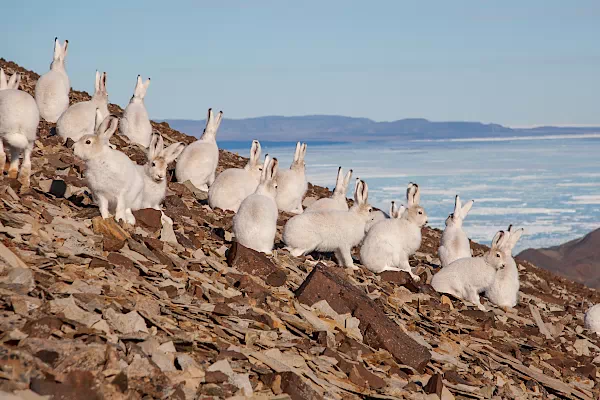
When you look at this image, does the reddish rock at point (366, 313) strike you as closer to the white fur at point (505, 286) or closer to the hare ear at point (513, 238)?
the white fur at point (505, 286)

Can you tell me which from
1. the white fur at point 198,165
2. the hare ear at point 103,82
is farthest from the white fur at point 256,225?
the hare ear at point 103,82

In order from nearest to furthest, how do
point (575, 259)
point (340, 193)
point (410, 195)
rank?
point (410, 195) → point (340, 193) → point (575, 259)

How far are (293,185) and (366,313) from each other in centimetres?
792

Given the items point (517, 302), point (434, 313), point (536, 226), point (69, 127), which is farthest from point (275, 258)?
point (536, 226)

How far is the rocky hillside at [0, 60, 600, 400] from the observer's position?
5641 millimetres

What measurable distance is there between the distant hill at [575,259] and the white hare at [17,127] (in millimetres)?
21044

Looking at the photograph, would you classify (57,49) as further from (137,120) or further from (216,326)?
(216,326)

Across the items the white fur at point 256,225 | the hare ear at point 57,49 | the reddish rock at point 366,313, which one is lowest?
the reddish rock at point 366,313

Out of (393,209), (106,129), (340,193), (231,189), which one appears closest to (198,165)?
(231,189)

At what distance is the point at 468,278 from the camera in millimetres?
12422

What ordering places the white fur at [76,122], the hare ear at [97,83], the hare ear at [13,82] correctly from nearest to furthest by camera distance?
the hare ear at [13,82] → the white fur at [76,122] → the hare ear at [97,83]

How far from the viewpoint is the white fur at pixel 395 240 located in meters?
12.5

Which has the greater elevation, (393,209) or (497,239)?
(393,209)

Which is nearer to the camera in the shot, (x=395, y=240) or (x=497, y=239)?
(x=395, y=240)
